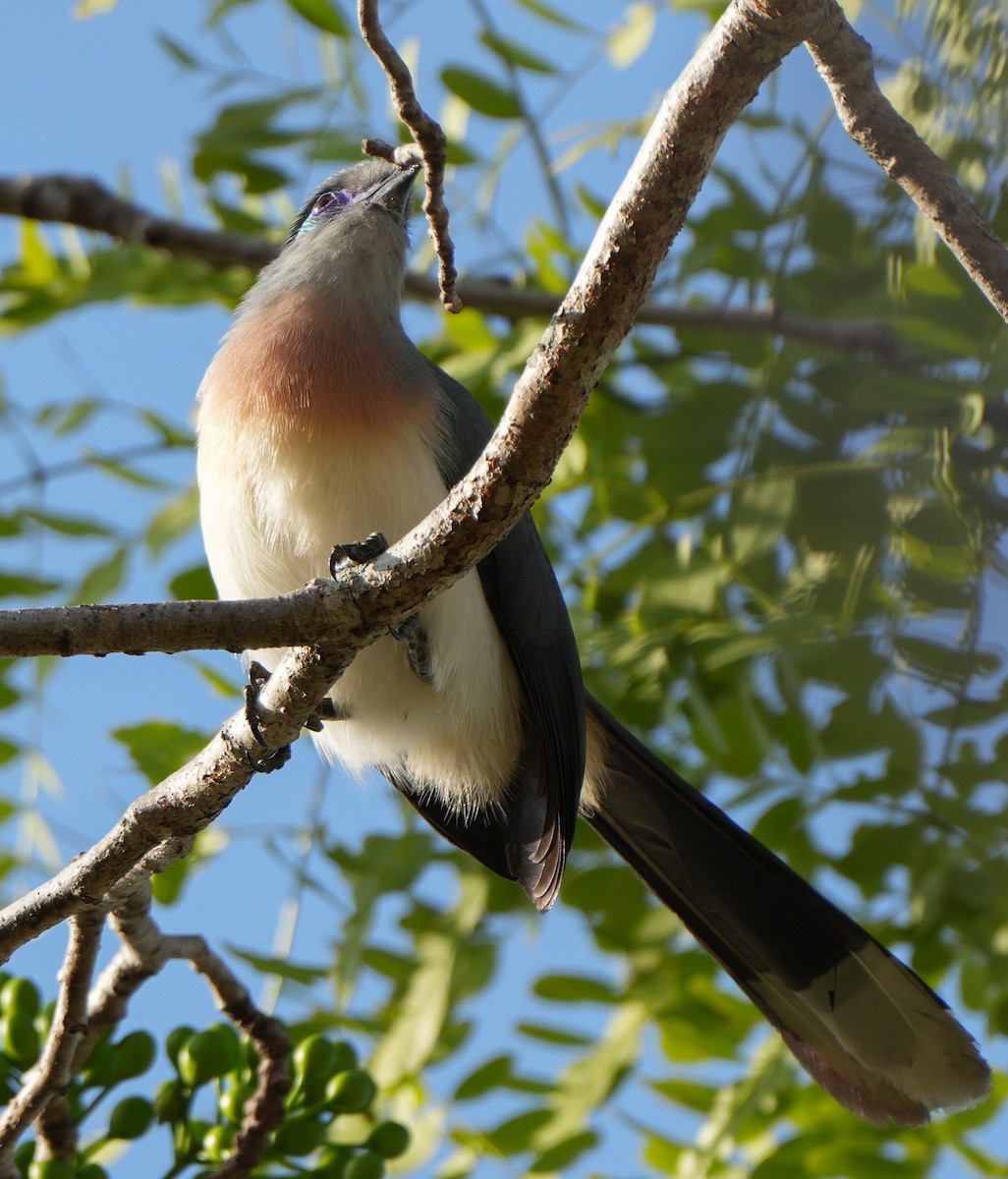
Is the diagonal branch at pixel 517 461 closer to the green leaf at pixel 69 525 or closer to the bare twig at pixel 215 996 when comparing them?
the bare twig at pixel 215 996

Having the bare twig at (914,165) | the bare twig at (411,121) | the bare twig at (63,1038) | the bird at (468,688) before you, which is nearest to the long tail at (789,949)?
the bird at (468,688)

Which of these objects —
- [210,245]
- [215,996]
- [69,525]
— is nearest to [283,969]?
[215,996]

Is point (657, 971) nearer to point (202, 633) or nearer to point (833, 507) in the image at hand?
point (833, 507)

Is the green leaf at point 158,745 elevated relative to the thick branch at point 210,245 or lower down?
lower down

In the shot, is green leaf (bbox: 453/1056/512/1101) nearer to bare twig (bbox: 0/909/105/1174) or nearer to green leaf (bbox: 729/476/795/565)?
bare twig (bbox: 0/909/105/1174)

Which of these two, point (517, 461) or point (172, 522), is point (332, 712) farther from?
point (517, 461)

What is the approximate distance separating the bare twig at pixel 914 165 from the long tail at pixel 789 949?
6.37 ft

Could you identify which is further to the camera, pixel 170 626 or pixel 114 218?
pixel 114 218

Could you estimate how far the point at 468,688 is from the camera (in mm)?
3418

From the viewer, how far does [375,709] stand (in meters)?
3.55

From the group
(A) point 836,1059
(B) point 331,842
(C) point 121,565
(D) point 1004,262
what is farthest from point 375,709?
(D) point 1004,262

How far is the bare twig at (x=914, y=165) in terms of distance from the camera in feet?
6.50

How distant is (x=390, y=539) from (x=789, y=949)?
159cm

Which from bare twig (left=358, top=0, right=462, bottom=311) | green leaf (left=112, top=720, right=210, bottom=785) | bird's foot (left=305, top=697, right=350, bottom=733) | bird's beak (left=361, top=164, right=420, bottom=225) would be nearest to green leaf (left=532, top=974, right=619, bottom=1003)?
bird's foot (left=305, top=697, right=350, bottom=733)
